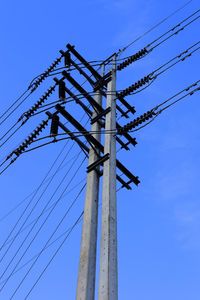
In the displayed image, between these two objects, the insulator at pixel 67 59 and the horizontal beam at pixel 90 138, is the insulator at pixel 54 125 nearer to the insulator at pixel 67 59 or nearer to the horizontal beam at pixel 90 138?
the horizontal beam at pixel 90 138

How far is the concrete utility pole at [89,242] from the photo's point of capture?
22.8ft

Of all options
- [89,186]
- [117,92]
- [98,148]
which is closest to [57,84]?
[117,92]

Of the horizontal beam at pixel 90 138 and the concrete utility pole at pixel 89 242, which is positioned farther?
the horizontal beam at pixel 90 138

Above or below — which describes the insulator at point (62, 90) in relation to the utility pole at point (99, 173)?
above

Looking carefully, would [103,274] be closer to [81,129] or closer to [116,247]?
[116,247]

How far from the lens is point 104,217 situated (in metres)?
7.29

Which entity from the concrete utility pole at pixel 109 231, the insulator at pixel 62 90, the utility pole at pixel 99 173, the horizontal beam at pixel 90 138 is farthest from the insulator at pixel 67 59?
the concrete utility pole at pixel 109 231

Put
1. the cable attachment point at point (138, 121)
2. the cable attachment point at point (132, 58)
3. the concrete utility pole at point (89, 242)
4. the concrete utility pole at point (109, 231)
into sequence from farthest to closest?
the cable attachment point at point (132, 58), the cable attachment point at point (138, 121), the concrete utility pole at point (89, 242), the concrete utility pole at point (109, 231)

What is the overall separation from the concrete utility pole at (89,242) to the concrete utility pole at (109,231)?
502 millimetres

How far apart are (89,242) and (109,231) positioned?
64 centimetres

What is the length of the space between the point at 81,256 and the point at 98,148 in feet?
9.08

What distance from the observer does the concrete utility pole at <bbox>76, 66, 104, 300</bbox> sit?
22.8ft

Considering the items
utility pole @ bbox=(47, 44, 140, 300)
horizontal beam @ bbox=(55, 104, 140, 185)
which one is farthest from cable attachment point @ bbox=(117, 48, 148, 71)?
horizontal beam @ bbox=(55, 104, 140, 185)

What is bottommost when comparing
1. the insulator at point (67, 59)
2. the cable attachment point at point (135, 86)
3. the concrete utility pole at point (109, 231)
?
the concrete utility pole at point (109, 231)
